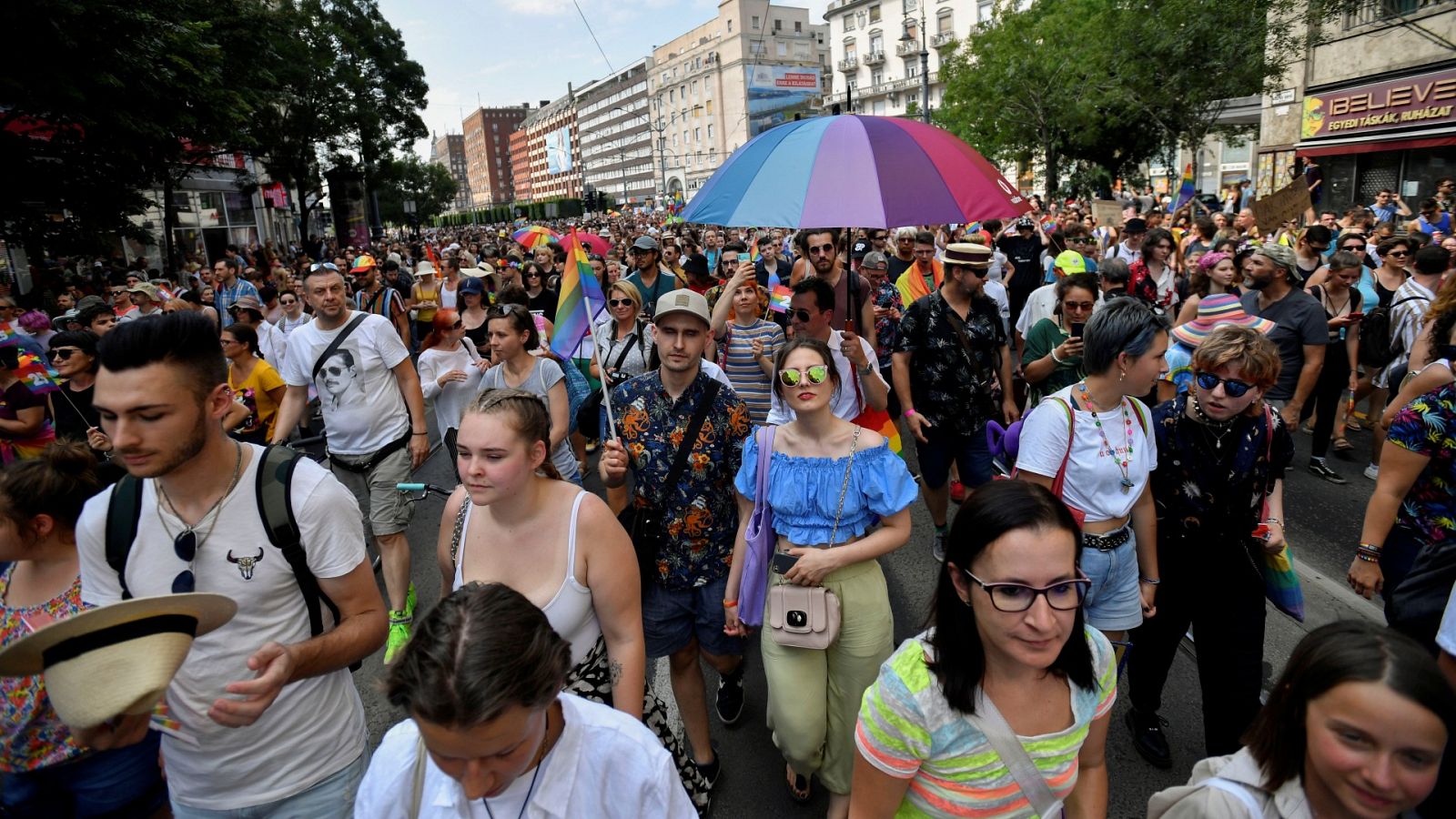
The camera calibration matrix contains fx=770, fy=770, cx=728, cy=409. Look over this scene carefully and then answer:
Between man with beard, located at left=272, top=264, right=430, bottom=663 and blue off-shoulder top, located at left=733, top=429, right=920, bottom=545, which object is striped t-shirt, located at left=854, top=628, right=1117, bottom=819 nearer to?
blue off-shoulder top, located at left=733, top=429, right=920, bottom=545

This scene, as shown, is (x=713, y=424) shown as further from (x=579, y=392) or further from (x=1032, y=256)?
(x=1032, y=256)

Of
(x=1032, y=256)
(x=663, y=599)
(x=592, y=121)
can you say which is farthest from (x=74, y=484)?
(x=592, y=121)

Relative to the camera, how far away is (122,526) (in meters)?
2.03

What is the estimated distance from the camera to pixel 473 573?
93.4 inches

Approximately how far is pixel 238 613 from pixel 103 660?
0.62 meters

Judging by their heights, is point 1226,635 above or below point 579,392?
below

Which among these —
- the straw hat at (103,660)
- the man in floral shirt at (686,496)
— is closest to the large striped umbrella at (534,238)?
the man in floral shirt at (686,496)

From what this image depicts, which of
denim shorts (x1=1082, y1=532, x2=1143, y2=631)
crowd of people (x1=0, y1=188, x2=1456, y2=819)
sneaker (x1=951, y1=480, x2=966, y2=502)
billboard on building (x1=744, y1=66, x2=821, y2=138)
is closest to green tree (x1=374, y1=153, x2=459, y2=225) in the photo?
billboard on building (x1=744, y1=66, x2=821, y2=138)

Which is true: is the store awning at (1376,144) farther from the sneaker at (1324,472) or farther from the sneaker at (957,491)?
the sneaker at (957,491)

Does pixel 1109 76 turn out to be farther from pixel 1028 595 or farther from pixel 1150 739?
pixel 1028 595

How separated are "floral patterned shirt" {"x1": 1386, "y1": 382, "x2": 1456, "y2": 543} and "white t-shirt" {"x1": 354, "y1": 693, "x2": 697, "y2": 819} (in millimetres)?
2755

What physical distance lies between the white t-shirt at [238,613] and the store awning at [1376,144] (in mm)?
25333

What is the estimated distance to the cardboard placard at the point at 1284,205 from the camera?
11.3m

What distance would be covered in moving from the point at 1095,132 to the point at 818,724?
33904 mm
